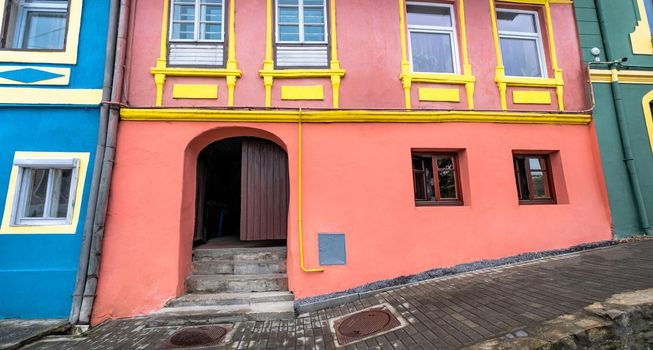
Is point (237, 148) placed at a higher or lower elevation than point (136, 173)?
higher

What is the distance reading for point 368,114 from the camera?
5.92 m

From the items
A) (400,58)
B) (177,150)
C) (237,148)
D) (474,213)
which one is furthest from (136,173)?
(474,213)

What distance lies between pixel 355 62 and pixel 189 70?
3156mm

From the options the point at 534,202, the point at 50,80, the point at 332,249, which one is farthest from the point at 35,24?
the point at 534,202

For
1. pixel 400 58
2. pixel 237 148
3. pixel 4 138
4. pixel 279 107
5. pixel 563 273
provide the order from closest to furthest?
pixel 563 273, pixel 4 138, pixel 279 107, pixel 400 58, pixel 237 148

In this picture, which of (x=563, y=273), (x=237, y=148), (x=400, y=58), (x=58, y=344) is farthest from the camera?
(x=237, y=148)

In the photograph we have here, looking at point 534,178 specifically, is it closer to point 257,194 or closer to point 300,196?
point 300,196

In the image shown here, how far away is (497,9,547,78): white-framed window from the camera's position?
6.95m

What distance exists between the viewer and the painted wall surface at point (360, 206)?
5262mm

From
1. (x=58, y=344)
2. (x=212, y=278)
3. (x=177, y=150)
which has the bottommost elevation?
(x=58, y=344)

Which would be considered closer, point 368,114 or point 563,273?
point 563,273

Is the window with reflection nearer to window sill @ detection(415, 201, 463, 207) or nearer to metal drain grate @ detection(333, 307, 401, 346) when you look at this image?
window sill @ detection(415, 201, 463, 207)

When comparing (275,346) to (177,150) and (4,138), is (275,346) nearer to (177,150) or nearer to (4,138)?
(177,150)

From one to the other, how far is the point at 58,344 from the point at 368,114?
5.84m
